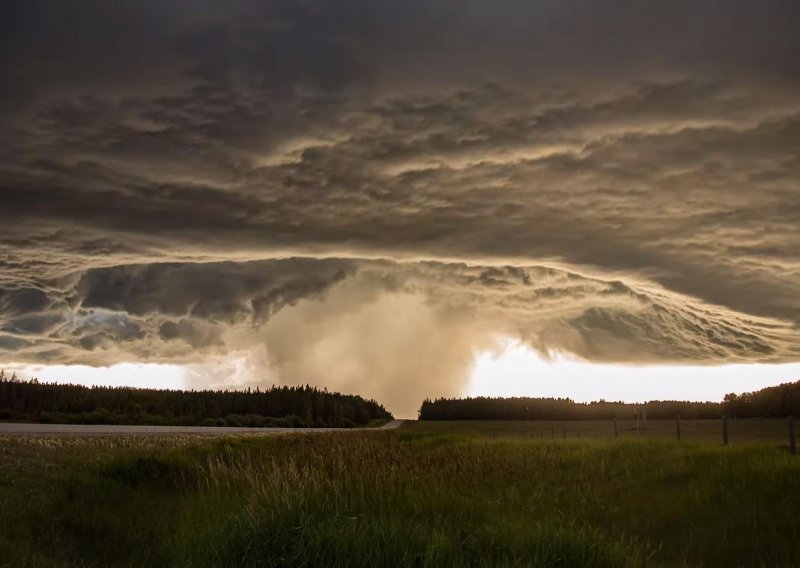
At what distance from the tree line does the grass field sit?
6974 cm

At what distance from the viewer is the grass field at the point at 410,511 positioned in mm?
9633

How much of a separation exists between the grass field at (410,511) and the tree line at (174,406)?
6974cm

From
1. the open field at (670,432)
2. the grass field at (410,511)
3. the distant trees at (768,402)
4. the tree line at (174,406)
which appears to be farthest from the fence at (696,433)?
the tree line at (174,406)

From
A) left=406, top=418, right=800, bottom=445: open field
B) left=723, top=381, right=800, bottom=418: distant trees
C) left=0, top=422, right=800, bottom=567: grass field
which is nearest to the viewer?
left=0, top=422, right=800, bottom=567: grass field

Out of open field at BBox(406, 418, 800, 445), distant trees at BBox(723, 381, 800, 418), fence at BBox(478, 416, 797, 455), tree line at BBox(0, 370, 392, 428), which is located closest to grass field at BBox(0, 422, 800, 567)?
fence at BBox(478, 416, 797, 455)

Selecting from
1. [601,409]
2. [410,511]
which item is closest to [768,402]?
[601,409]

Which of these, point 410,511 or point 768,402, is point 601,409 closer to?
point 768,402

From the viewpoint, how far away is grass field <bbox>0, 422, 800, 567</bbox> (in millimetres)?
9633

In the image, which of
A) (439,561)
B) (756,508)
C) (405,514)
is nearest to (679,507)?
(756,508)

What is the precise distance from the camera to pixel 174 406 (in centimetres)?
12031

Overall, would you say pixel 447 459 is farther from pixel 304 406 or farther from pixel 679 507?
pixel 304 406

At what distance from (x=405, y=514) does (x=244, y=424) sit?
94887 mm

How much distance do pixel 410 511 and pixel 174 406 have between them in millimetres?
116799

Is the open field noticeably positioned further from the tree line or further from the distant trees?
the tree line
